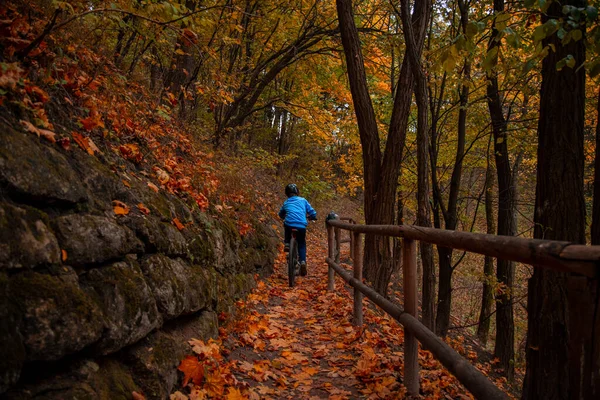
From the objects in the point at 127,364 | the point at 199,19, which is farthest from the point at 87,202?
the point at 199,19

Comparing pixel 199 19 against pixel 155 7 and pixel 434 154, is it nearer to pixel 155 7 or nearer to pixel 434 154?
pixel 155 7

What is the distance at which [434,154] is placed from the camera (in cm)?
941

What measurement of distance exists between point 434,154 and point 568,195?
6.16m

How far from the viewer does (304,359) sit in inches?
174

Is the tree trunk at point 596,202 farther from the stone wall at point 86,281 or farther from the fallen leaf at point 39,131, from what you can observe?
the fallen leaf at point 39,131

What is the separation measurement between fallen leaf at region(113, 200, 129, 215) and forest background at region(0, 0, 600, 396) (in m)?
0.57

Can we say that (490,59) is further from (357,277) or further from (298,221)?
(298,221)

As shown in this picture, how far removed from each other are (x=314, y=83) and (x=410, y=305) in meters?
12.4

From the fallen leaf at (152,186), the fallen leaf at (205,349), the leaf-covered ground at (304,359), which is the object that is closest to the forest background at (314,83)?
the fallen leaf at (152,186)

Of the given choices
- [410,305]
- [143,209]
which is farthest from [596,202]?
[143,209]

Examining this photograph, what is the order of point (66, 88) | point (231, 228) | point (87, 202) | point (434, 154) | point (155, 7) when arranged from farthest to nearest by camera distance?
point (434, 154)
point (231, 228)
point (155, 7)
point (66, 88)
point (87, 202)

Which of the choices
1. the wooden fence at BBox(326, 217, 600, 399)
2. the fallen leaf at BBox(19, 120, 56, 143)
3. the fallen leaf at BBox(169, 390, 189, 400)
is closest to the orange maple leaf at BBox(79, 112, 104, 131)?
the fallen leaf at BBox(19, 120, 56, 143)

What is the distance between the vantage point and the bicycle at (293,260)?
306 inches

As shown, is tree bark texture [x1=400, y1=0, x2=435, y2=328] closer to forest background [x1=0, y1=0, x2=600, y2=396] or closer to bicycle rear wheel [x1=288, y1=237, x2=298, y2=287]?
forest background [x1=0, y1=0, x2=600, y2=396]
